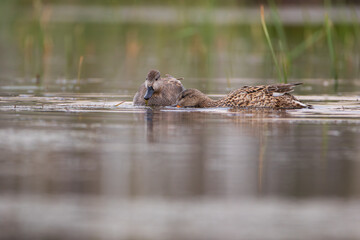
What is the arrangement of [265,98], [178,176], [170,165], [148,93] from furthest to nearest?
[148,93] → [265,98] → [170,165] → [178,176]

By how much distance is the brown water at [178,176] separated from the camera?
4.52 meters

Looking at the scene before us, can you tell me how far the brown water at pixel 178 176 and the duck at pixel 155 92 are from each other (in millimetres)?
1746

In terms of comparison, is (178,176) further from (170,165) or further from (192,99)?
(192,99)

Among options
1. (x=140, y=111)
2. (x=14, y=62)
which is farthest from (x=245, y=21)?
(x=140, y=111)

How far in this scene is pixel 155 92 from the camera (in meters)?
11.6

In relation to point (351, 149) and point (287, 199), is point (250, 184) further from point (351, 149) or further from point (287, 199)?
point (351, 149)

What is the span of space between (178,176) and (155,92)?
231 inches

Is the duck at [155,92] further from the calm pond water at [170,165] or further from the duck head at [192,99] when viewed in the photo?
the duck head at [192,99]

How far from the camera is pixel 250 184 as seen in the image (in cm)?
554

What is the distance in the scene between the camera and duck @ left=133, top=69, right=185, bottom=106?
11266mm

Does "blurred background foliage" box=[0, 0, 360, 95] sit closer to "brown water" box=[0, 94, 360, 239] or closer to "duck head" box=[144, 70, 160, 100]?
"duck head" box=[144, 70, 160, 100]

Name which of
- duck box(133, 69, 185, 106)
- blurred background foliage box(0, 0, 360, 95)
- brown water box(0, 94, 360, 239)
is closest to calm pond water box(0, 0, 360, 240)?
brown water box(0, 94, 360, 239)

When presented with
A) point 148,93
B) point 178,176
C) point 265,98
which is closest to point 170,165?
point 178,176

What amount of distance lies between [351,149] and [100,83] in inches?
317
